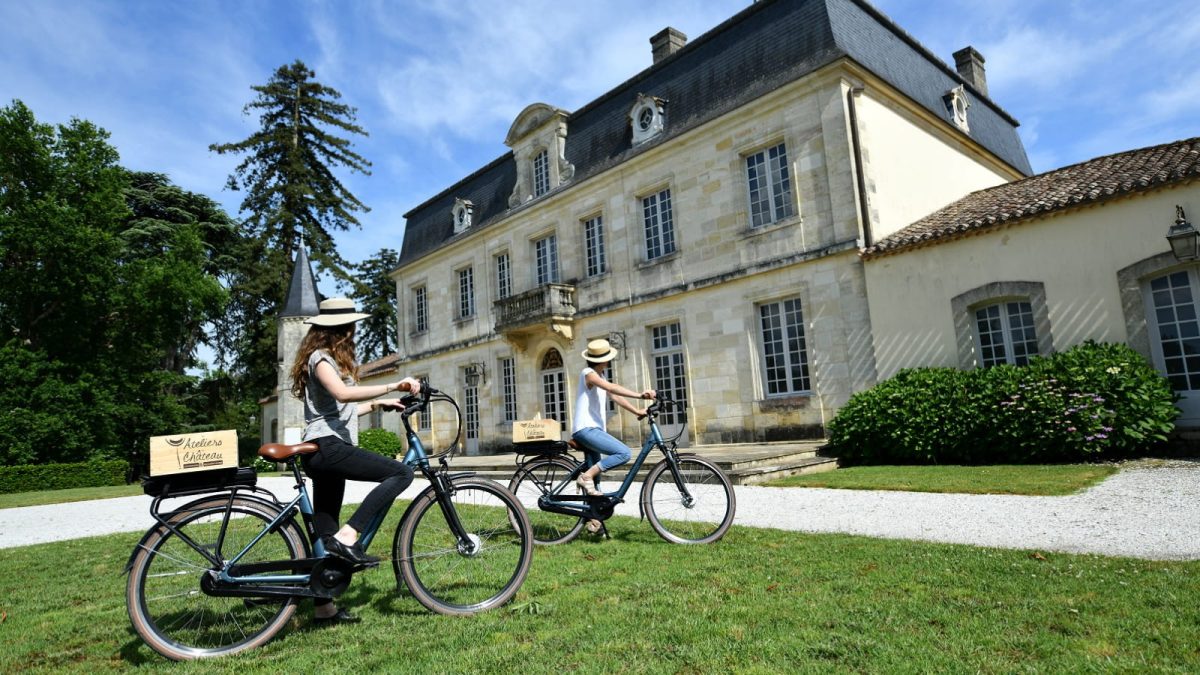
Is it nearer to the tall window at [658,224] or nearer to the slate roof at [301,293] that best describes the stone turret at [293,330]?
the slate roof at [301,293]

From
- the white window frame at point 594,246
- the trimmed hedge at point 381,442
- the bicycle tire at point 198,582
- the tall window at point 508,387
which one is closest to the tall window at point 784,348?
the white window frame at point 594,246

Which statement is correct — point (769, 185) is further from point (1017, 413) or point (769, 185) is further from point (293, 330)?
point (293, 330)

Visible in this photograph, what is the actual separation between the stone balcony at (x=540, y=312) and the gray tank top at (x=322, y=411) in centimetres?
1456

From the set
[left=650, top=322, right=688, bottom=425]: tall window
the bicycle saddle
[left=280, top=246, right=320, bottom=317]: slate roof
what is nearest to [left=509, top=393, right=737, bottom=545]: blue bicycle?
the bicycle saddle

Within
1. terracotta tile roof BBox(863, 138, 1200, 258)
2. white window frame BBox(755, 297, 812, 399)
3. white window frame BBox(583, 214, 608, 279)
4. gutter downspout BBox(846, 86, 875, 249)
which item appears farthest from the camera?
white window frame BBox(583, 214, 608, 279)

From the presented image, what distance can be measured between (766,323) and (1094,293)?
18.9 feet

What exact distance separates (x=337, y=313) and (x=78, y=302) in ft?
83.4

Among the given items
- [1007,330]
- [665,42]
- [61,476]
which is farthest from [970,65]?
[61,476]

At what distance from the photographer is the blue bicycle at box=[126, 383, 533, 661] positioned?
340cm

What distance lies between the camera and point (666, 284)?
54.6 feet

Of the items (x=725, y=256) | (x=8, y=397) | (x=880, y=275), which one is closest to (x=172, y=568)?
(x=880, y=275)

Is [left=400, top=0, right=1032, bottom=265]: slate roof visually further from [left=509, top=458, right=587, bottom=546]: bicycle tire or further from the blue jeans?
[left=509, top=458, right=587, bottom=546]: bicycle tire

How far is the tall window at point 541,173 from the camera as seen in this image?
20.5m

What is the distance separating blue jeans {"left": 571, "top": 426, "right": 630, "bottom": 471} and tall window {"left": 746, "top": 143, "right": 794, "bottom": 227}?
10258mm
